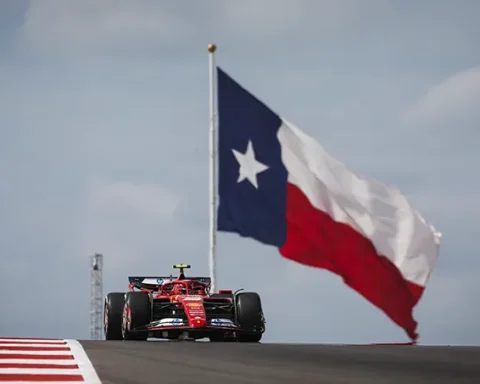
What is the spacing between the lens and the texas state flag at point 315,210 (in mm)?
14734

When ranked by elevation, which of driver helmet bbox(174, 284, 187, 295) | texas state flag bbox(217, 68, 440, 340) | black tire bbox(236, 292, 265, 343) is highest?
texas state flag bbox(217, 68, 440, 340)

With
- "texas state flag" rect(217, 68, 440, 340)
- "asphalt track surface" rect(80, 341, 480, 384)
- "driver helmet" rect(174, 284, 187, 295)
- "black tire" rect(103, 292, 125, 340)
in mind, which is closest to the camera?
"asphalt track surface" rect(80, 341, 480, 384)

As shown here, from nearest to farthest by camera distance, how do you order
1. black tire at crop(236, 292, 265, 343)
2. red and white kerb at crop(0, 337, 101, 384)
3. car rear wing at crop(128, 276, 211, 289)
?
red and white kerb at crop(0, 337, 101, 384), black tire at crop(236, 292, 265, 343), car rear wing at crop(128, 276, 211, 289)

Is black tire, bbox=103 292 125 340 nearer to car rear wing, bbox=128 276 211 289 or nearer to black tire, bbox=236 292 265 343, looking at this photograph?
car rear wing, bbox=128 276 211 289

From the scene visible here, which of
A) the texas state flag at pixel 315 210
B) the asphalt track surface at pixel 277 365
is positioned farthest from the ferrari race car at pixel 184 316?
the asphalt track surface at pixel 277 365

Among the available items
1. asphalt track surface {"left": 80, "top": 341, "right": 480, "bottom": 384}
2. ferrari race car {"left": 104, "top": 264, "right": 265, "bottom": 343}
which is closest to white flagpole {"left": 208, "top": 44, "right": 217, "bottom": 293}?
ferrari race car {"left": 104, "top": 264, "right": 265, "bottom": 343}

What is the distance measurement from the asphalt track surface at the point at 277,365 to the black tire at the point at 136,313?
5305 mm

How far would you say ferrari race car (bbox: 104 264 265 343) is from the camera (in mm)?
22766

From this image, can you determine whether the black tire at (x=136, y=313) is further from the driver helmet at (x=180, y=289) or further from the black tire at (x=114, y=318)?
the driver helmet at (x=180, y=289)

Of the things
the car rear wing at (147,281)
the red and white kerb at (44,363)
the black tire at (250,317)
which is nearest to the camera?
the red and white kerb at (44,363)

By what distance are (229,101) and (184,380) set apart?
39.0 ft

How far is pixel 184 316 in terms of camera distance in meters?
23.2

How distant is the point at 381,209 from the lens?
1595cm

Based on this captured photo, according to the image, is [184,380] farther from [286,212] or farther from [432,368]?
[286,212]
